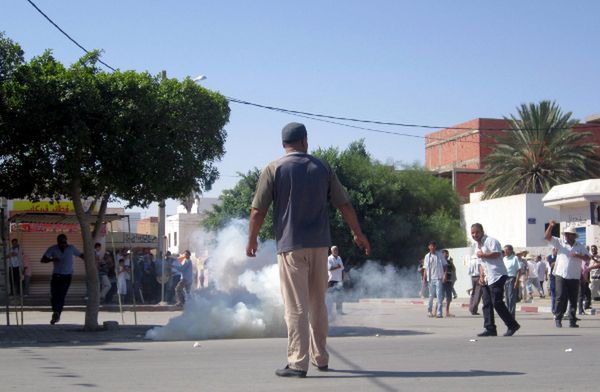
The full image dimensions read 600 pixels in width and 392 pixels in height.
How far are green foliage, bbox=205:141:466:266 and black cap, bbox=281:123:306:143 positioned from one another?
33692mm

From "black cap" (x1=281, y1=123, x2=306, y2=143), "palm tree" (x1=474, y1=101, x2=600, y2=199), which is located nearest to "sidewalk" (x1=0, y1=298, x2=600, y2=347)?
"black cap" (x1=281, y1=123, x2=306, y2=143)

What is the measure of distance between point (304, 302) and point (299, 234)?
577 millimetres

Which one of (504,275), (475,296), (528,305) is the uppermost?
(504,275)

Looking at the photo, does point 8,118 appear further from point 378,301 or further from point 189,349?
point 378,301

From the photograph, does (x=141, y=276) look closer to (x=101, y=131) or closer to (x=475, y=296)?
(x=475, y=296)

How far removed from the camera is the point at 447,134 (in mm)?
60750

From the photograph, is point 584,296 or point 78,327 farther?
point 584,296

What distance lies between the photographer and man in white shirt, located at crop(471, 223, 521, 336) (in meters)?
12.8

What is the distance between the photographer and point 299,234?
7477 mm

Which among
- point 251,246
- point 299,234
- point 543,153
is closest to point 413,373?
point 299,234

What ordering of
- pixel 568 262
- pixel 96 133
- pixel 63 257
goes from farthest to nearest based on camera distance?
1. pixel 63 257
2. pixel 568 262
3. pixel 96 133

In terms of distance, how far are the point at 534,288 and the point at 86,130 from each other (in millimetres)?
22670

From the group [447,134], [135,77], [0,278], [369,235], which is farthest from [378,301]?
[447,134]

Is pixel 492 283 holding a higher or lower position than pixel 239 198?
lower
